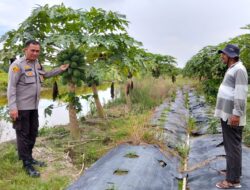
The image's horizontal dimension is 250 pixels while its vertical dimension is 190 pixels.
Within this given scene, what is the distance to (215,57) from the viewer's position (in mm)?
11211

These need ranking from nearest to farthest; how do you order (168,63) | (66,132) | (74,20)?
(74,20)
(66,132)
(168,63)

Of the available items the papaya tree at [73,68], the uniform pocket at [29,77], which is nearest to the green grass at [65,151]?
the papaya tree at [73,68]

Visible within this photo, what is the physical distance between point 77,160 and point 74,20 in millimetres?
2341

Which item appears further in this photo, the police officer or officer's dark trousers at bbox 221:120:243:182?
the police officer

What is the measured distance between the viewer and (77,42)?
5.81 meters

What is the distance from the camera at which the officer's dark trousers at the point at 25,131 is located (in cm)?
489

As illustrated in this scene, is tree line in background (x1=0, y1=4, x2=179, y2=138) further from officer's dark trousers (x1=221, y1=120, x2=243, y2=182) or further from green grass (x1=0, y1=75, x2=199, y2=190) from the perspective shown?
officer's dark trousers (x1=221, y1=120, x2=243, y2=182)

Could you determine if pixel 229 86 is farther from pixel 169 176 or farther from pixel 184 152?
pixel 184 152

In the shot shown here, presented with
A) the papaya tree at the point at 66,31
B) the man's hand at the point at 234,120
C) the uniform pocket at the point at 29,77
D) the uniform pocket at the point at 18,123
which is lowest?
the uniform pocket at the point at 18,123

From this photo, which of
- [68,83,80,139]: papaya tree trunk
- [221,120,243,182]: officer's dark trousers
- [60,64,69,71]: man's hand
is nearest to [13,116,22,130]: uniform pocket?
[60,64,69,71]: man's hand

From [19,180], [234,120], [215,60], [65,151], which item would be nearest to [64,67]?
[65,151]

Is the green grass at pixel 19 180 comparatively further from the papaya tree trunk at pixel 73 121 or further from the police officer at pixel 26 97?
the papaya tree trunk at pixel 73 121

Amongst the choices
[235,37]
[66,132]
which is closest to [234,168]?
[66,132]

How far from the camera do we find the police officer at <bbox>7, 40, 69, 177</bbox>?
4750mm
